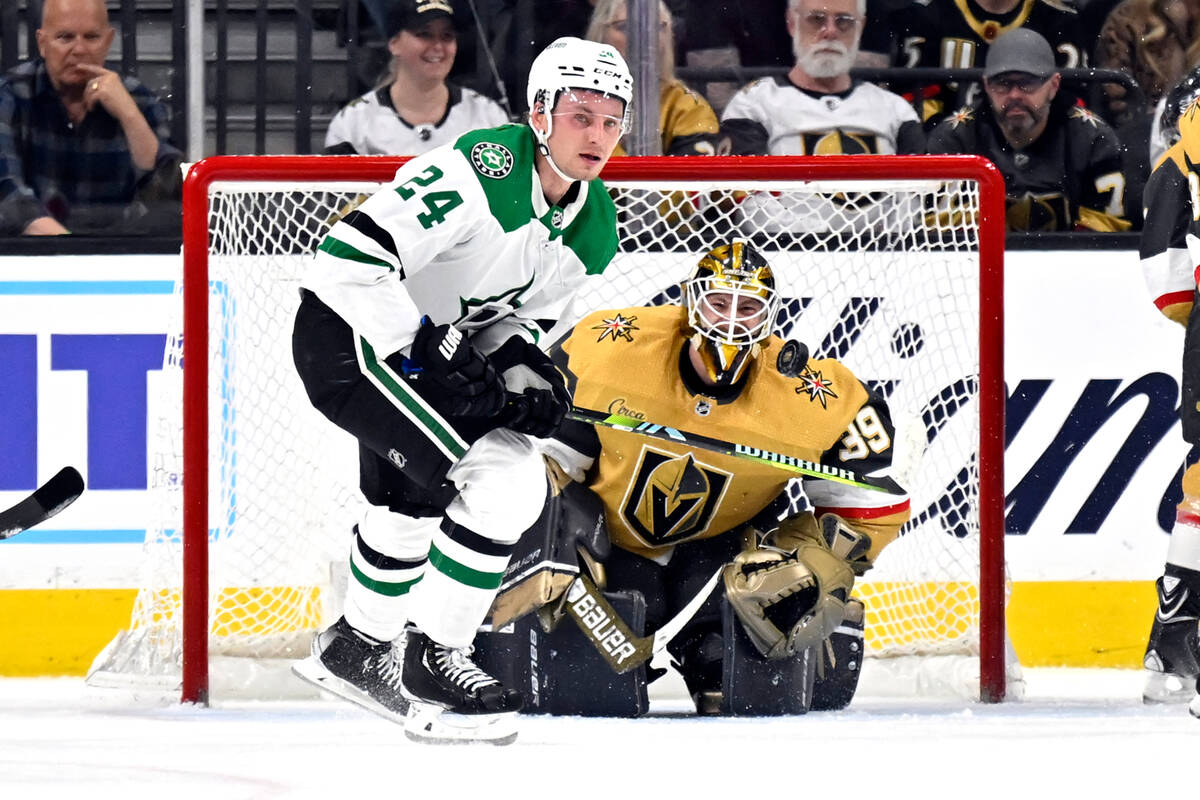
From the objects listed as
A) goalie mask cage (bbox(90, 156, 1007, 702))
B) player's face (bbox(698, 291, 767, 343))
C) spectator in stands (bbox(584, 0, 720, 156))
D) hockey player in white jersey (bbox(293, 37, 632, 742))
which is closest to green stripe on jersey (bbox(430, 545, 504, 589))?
hockey player in white jersey (bbox(293, 37, 632, 742))

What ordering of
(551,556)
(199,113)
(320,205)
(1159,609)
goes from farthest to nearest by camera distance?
(199,113), (320,205), (1159,609), (551,556)

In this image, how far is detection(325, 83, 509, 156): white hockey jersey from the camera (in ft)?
11.6

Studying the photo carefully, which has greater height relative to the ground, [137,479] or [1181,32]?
[1181,32]

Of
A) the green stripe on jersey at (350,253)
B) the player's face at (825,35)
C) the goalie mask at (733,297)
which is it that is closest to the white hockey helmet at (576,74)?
the green stripe on jersey at (350,253)

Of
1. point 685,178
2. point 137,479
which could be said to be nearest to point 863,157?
point 685,178

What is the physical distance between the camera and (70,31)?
11.5 feet

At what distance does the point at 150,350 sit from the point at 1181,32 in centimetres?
228

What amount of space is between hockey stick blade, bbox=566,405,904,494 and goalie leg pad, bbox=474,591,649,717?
0.90 ft

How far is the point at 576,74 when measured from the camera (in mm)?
2404

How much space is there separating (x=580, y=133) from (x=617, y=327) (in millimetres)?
619

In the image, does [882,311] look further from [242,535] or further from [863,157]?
[242,535]

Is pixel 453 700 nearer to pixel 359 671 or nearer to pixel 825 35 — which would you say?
pixel 359 671

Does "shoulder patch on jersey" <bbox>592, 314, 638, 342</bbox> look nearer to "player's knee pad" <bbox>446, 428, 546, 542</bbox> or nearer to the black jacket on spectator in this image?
"player's knee pad" <bbox>446, 428, 546, 542</bbox>

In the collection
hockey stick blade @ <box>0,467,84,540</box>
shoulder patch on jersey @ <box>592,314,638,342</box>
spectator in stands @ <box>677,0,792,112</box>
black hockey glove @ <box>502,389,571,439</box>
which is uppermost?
spectator in stands @ <box>677,0,792,112</box>
